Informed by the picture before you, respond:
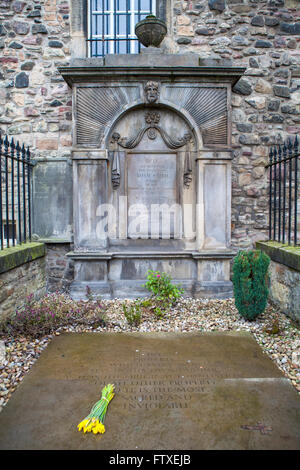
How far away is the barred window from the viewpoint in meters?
5.85

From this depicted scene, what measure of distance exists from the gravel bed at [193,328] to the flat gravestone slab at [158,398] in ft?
0.47

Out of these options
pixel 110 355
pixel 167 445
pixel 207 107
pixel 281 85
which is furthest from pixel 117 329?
pixel 281 85

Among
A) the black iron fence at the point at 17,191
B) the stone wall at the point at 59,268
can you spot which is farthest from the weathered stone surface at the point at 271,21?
the stone wall at the point at 59,268

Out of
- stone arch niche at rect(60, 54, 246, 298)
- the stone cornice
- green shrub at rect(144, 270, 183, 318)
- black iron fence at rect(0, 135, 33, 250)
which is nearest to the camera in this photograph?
black iron fence at rect(0, 135, 33, 250)

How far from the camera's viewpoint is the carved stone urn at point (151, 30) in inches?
196

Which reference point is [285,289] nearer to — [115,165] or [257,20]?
[115,165]

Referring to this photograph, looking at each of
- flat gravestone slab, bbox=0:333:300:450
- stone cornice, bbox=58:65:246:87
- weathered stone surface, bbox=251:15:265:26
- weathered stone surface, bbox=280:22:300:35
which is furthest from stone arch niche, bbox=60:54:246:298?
flat gravestone slab, bbox=0:333:300:450

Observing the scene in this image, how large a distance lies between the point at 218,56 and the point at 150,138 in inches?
79.9

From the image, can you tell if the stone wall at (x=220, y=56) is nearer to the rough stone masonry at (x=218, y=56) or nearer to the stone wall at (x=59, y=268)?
the rough stone masonry at (x=218, y=56)

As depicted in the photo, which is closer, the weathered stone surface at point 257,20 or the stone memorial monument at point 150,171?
the stone memorial monument at point 150,171

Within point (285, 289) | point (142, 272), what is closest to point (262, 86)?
point (285, 289)

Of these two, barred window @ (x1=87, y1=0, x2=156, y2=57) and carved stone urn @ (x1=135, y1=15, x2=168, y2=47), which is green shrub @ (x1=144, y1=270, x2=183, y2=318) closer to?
carved stone urn @ (x1=135, y1=15, x2=168, y2=47)

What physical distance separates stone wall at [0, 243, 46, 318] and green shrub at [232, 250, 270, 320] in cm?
283

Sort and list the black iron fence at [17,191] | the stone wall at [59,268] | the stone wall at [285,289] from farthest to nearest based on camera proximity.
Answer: the stone wall at [59,268]
the black iron fence at [17,191]
the stone wall at [285,289]
